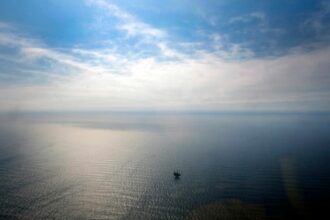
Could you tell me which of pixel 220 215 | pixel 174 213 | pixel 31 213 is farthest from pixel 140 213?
pixel 31 213

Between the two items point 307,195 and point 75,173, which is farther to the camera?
point 75,173

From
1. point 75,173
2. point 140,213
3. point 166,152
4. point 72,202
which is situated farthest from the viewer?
point 166,152

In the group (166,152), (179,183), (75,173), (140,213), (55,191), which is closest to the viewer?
(140,213)

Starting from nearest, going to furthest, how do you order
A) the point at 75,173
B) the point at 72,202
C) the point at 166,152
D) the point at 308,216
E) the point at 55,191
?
the point at 308,216
the point at 72,202
the point at 55,191
the point at 75,173
the point at 166,152

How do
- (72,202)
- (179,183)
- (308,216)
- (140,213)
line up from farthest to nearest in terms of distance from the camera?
(179,183)
(72,202)
(140,213)
(308,216)

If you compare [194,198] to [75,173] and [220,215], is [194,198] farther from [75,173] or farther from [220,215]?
[75,173]

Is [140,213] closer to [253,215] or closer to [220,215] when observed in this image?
[220,215]

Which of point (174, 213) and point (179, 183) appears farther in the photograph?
point (179, 183)

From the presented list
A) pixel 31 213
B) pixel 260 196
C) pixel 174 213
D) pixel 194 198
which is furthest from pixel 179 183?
pixel 31 213

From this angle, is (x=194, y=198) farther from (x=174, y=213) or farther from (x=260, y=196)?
(x=260, y=196)
